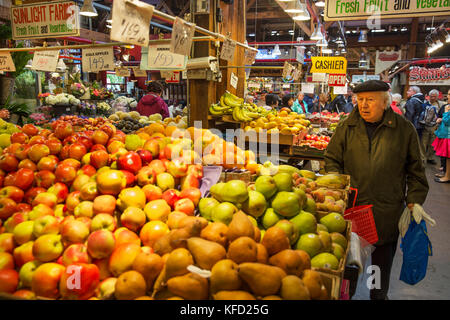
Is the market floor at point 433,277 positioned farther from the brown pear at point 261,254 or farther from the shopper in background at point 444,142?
the shopper in background at point 444,142

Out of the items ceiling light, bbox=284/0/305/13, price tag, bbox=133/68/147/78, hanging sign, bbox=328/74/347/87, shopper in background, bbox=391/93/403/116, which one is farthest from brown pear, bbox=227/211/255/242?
hanging sign, bbox=328/74/347/87

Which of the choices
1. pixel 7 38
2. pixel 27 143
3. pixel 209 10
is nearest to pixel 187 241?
pixel 27 143

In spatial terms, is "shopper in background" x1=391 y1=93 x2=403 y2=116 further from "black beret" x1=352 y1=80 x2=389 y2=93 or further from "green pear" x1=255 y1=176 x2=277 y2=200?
"green pear" x1=255 y1=176 x2=277 y2=200

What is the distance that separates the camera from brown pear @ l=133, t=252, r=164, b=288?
1.29m

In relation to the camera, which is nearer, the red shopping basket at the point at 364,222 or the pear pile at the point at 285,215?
the pear pile at the point at 285,215

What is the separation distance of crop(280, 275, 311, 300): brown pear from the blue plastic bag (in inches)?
69.5

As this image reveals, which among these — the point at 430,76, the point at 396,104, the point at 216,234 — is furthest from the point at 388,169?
the point at 430,76

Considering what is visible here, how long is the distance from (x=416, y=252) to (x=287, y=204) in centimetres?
144

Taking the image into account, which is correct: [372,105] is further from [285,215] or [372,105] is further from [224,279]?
[224,279]

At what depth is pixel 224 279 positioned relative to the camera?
1161mm

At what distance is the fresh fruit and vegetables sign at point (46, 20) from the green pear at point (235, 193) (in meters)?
3.40

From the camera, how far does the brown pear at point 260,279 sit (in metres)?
1.16

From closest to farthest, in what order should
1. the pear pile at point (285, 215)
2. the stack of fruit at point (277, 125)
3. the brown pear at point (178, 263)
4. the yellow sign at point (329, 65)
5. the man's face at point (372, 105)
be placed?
the brown pear at point (178, 263) < the pear pile at point (285, 215) < the man's face at point (372, 105) < the stack of fruit at point (277, 125) < the yellow sign at point (329, 65)

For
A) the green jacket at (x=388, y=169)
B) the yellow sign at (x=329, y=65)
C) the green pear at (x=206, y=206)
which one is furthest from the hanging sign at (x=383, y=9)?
the yellow sign at (x=329, y=65)
